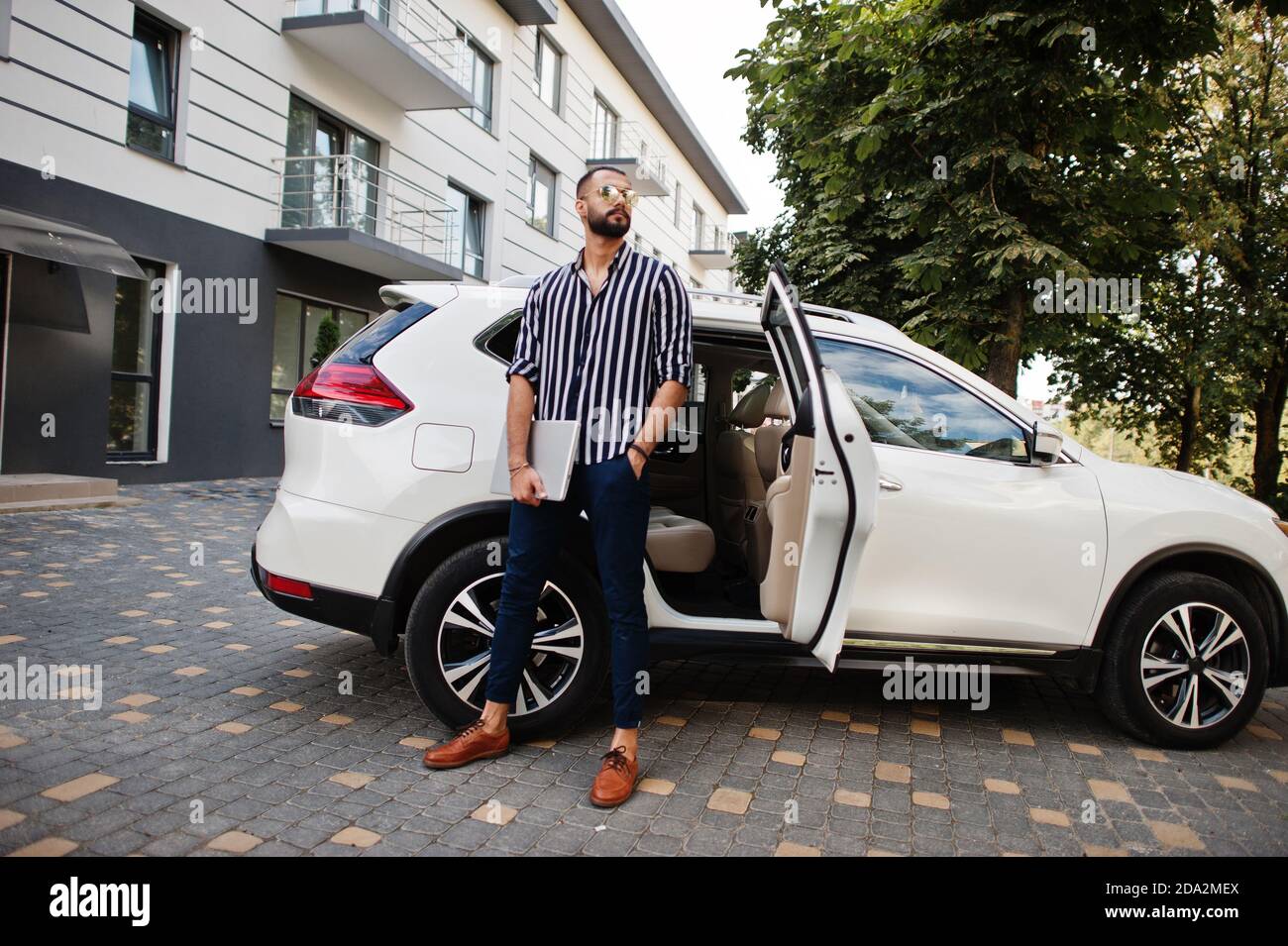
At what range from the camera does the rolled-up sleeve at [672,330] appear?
3.14 metres

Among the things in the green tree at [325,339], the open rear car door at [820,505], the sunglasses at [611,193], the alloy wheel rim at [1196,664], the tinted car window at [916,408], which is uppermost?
the green tree at [325,339]

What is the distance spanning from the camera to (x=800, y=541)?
3016mm

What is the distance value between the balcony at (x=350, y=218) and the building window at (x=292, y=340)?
89 centimetres

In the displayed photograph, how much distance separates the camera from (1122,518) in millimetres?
3773

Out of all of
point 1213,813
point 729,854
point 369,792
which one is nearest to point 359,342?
point 369,792

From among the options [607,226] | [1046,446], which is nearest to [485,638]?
[607,226]

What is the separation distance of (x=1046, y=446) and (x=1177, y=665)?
1.12m

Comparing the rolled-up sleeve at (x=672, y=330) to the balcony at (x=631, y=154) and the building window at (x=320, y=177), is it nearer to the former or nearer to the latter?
the building window at (x=320, y=177)

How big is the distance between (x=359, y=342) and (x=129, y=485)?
9.82 meters

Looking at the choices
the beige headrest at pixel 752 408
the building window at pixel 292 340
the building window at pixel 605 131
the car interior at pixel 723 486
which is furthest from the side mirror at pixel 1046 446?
the building window at pixel 605 131

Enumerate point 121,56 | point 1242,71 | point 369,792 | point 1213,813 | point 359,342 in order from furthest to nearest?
point 1242,71, point 121,56, point 359,342, point 1213,813, point 369,792

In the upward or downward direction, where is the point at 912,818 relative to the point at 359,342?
downward

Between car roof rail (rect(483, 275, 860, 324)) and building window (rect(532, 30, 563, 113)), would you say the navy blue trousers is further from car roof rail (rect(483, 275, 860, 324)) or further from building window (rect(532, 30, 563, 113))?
building window (rect(532, 30, 563, 113))
